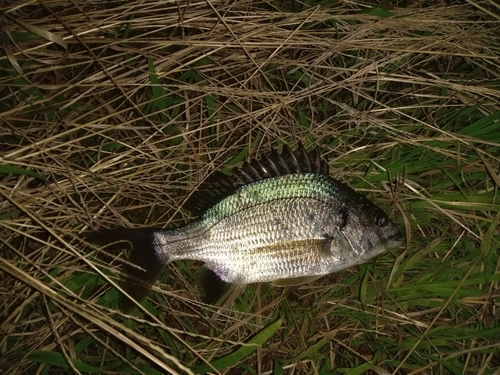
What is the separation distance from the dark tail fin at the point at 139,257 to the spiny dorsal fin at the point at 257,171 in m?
0.33

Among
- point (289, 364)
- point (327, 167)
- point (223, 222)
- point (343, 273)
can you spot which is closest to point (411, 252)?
point (343, 273)

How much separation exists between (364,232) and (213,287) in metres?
0.91

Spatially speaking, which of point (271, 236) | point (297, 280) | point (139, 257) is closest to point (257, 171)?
point (271, 236)

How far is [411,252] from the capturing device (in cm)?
289

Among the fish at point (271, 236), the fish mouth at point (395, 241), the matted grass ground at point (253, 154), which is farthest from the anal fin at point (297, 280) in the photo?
the fish mouth at point (395, 241)

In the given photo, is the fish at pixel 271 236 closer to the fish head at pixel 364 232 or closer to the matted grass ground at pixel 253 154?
the fish head at pixel 364 232

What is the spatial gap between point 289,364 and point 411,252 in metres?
1.01

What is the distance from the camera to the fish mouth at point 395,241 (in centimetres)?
261

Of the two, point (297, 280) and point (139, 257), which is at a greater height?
point (139, 257)

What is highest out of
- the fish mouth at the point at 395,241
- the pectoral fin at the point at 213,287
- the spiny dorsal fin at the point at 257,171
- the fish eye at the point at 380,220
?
the spiny dorsal fin at the point at 257,171

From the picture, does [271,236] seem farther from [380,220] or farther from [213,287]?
[380,220]

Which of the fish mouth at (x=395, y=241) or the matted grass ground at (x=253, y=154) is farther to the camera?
the matted grass ground at (x=253, y=154)

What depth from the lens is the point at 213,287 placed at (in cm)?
269

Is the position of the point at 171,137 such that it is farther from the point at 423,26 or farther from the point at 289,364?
the point at 423,26
